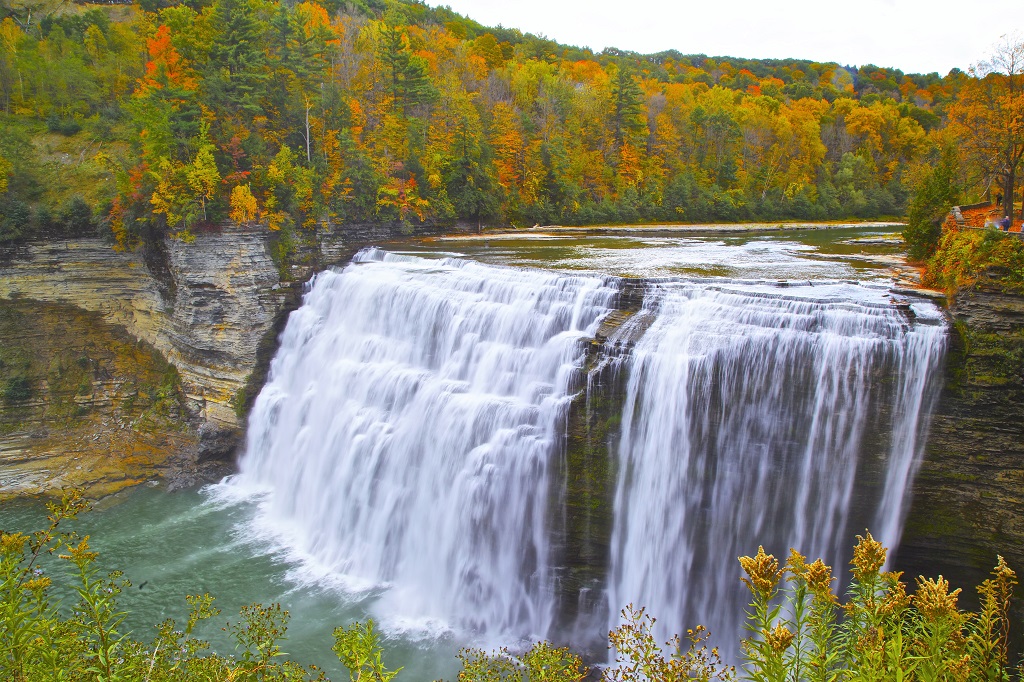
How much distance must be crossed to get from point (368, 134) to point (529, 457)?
25681 mm

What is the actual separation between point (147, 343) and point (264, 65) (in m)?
14.0

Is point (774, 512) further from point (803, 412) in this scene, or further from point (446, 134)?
point (446, 134)

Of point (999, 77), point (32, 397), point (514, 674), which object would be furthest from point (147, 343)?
point (999, 77)

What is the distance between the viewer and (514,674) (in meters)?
6.41

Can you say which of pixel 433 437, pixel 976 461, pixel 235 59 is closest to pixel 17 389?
pixel 235 59

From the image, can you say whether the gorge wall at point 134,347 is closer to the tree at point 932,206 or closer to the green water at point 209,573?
the green water at point 209,573

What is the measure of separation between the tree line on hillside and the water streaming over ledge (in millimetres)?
9751

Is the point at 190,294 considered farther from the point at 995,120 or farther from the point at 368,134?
the point at 995,120

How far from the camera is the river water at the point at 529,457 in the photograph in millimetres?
13742

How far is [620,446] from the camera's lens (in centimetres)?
1543

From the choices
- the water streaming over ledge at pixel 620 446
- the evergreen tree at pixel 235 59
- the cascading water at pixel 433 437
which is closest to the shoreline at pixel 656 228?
the evergreen tree at pixel 235 59

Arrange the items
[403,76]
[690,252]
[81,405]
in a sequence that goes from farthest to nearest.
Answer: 1. [403,76]
2. [690,252]
3. [81,405]

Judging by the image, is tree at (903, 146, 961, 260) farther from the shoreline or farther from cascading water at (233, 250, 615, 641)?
the shoreline

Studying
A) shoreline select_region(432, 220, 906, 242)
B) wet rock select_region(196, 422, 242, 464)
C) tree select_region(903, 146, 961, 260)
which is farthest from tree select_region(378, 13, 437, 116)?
tree select_region(903, 146, 961, 260)
